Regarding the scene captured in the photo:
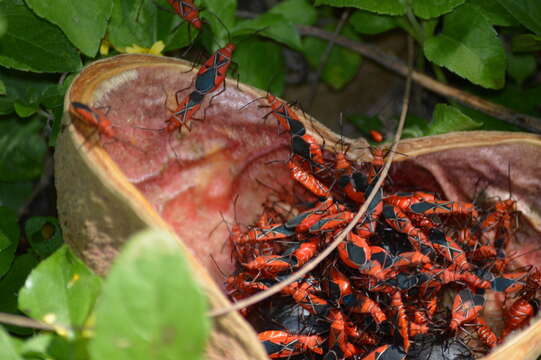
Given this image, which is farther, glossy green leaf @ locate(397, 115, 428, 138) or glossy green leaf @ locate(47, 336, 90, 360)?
glossy green leaf @ locate(397, 115, 428, 138)

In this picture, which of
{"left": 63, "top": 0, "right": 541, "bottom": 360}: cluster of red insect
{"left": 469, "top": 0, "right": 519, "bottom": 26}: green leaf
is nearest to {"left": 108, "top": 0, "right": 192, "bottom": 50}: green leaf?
{"left": 63, "top": 0, "right": 541, "bottom": 360}: cluster of red insect

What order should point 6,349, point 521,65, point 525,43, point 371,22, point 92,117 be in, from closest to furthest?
point 6,349 → point 92,117 → point 525,43 → point 371,22 → point 521,65

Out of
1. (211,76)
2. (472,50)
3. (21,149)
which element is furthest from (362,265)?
(21,149)

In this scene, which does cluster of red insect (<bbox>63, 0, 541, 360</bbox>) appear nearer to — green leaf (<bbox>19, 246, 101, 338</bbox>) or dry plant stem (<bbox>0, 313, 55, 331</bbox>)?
green leaf (<bbox>19, 246, 101, 338</bbox>)

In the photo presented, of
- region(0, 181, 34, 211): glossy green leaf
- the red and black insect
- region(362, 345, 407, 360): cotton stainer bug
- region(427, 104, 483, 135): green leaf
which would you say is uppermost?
the red and black insect

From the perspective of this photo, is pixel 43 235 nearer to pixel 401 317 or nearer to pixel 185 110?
pixel 185 110

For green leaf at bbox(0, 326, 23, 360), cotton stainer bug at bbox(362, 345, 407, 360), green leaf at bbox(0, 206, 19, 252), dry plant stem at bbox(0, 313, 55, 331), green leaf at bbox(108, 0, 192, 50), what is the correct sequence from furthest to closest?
1. green leaf at bbox(108, 0, 192, 50)
2. green leaf at bbox(0, 206, 19, 252)
3. cotton stainer bug at bbox(362, 345, 407, 360)
4. dry plant stem at bbox(0, 313, 55, 331)
5. green leaf at bbox(0, 326, 23, 360)

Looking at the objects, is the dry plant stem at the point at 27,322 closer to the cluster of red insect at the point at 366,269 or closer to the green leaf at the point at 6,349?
the green leaf at the point at 6,349

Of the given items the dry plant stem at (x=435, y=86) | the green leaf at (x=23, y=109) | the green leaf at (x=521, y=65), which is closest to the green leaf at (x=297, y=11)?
the dry plant stem at (x=435, y=86)

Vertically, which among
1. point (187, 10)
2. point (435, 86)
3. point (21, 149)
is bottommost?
point (21, 149)
